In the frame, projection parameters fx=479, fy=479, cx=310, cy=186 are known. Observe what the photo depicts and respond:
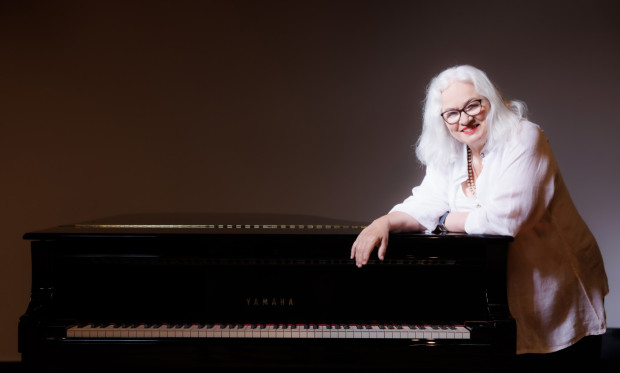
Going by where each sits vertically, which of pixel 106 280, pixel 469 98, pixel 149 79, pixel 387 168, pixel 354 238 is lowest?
pixel 106 280

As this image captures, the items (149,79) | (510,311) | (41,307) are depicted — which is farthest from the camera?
(149,79)

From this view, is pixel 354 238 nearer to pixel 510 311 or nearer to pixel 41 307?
pixel 510 311

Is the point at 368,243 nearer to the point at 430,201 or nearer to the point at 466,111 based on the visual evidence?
the point at 430,201

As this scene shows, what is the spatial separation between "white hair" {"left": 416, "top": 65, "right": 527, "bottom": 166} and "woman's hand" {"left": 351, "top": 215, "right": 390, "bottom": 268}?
1.91ft

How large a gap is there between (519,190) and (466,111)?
415 mm

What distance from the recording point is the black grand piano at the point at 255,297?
5.32ft

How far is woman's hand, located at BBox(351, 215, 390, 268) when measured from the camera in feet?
5.35

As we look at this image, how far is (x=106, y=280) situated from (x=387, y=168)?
1.92 metres

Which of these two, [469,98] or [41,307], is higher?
[469,98]

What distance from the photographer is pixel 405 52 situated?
3064 mm

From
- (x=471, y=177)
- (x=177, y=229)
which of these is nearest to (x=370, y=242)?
(x=471, y=177)

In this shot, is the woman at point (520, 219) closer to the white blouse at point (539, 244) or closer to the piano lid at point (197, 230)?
the white blouse at point (539, 244)

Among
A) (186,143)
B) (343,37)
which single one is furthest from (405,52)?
(186,143)

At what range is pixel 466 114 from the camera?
191cm
